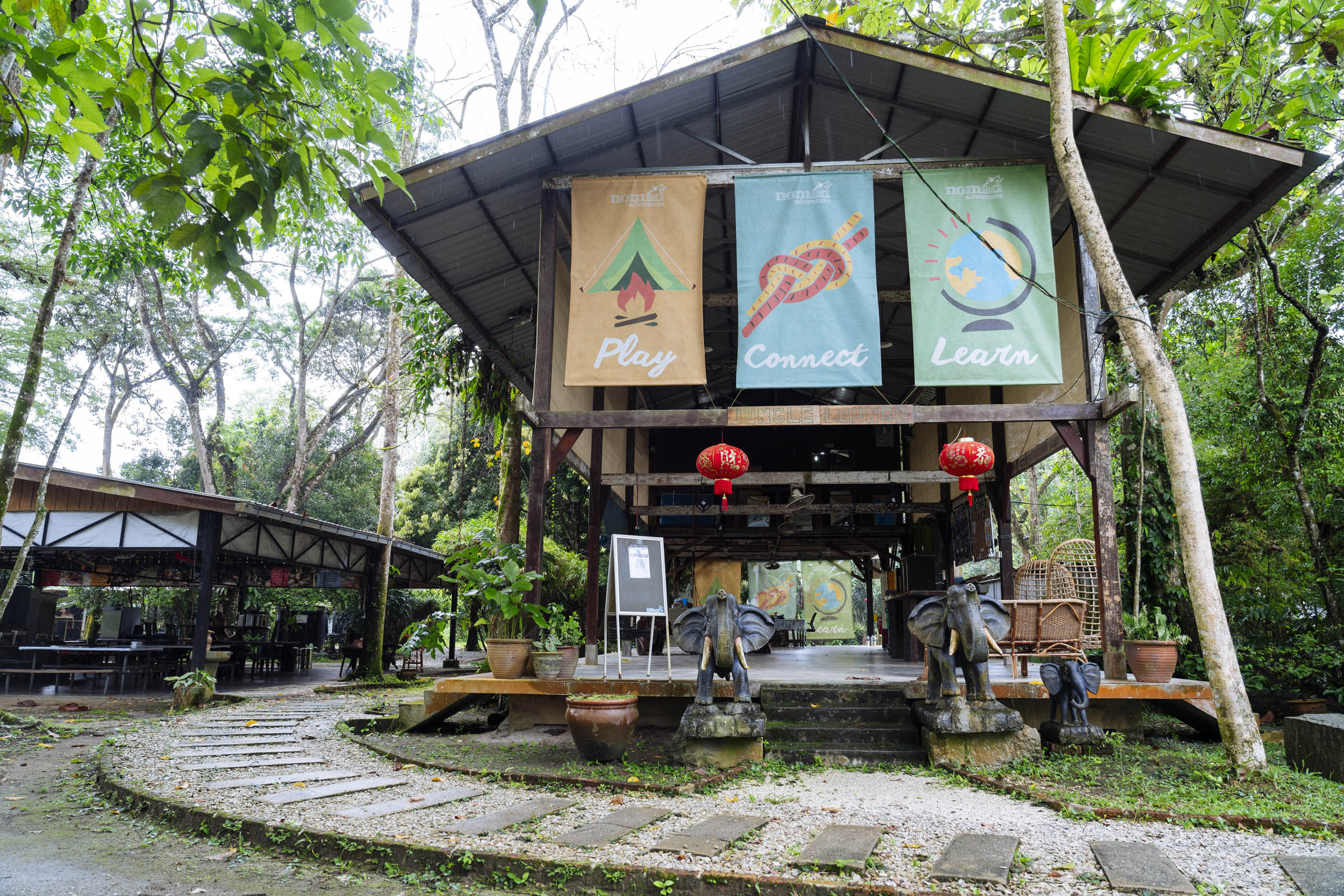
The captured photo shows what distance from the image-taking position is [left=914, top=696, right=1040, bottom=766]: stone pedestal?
6020 millimetres

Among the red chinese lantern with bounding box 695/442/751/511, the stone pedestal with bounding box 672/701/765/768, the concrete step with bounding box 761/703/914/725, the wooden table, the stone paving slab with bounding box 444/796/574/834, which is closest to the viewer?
the stone paving slab with bounding box 444/796/574/834

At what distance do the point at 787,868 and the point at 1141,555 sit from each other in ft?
27.5

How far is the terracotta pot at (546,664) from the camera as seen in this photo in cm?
710

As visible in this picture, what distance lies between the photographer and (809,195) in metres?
7.91

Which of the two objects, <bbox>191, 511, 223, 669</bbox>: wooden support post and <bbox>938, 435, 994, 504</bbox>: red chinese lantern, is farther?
<bbox>191, 511, 223, 669</bbox>: wooden support post

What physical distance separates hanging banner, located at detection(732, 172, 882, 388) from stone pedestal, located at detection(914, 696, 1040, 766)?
2.84m

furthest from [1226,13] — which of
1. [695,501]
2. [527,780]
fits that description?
[695,501]

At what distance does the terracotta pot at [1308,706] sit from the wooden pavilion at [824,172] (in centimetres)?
311

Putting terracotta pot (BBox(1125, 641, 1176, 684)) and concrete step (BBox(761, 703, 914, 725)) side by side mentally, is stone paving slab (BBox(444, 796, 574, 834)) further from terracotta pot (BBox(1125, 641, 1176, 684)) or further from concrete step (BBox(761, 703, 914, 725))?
terracotta pot (BBox(1125, 641, 1176, 684))

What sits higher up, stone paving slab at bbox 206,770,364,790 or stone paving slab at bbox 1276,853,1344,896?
stone paving slab at bbox 206,770,364,790

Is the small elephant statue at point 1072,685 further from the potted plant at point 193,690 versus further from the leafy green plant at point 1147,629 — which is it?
the potted plant at point 193,690

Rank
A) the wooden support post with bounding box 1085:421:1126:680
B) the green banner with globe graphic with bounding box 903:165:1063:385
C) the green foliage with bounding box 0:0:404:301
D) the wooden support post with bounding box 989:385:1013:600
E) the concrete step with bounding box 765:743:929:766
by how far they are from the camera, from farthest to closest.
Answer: the wooden support post with bounding box 989:385:1013:600 → the green banner with globe graphic with bounding box 903:165:1063:385 → the wooden support post with bounding box 1085:421:1126:680 → the concrete step with bounding box 765:743:929:766 → the green foliage with bounding box 0:0:404:301

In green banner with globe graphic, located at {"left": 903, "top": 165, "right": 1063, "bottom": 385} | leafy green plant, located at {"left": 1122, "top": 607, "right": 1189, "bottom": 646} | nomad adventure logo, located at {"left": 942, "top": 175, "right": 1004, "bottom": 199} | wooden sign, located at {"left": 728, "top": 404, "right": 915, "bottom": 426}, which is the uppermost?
nomad adventure logo, located at {"left": 942, "top": 175, "right": 1004, "bottom": 199}

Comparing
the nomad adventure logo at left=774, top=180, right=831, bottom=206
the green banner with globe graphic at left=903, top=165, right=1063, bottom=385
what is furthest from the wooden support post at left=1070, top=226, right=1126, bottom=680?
the nomad adventure logo at left=774, top=180, right=831, bottom=206
